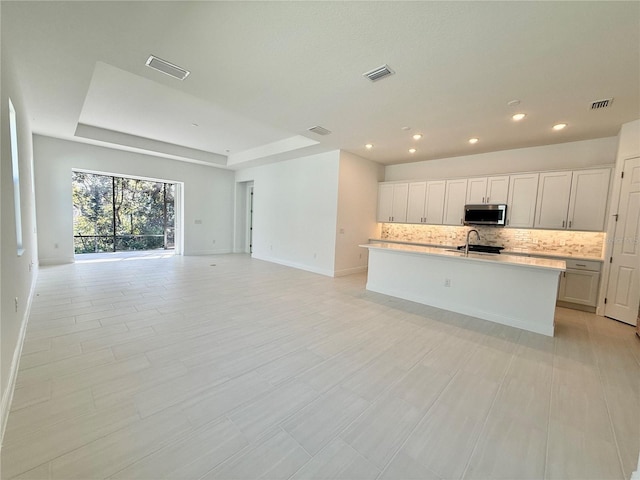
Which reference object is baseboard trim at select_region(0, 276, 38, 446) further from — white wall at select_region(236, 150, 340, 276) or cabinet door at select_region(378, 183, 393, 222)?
cabinet door at select_region(378, 183, 393, 222)

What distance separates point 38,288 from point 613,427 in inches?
277

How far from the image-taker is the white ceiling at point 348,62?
6.61 ft

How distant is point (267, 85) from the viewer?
3.12 meters

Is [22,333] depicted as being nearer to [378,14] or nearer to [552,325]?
[378,14]

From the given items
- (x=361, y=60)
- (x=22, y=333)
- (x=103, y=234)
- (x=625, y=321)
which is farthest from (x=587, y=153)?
(x=103, y=234)

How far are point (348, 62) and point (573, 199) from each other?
4.61 metres

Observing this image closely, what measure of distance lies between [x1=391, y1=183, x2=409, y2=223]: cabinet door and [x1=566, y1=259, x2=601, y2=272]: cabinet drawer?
3.13 m

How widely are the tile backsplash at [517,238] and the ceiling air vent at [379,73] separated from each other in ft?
13.9

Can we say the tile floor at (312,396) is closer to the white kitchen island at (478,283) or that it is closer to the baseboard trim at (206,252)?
the white kitchen island at (478,283)

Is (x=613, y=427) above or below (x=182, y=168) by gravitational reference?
below

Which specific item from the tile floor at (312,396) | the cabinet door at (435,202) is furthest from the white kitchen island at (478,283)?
the cabinet door at (435,202)

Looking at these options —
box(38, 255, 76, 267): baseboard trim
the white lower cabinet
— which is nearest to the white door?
the white lower cabinet

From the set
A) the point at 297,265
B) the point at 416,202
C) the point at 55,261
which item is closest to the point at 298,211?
the point at 297,265

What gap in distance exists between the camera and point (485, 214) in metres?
5.27
